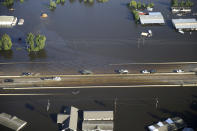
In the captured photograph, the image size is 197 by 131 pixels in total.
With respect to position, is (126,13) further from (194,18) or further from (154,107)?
(154,107)

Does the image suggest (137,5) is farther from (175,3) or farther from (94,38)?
(94,38)

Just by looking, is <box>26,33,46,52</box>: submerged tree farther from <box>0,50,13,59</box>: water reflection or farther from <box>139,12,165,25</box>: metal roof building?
<box>139,12,165,25</box>: metal roof building

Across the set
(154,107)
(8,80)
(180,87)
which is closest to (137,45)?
(180,87)

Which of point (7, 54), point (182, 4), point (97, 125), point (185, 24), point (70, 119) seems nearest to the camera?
point (97, 125)

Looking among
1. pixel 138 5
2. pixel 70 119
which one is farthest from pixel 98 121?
pixel 138 5

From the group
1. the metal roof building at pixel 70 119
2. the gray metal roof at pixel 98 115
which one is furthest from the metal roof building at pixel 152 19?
the metal roof building at pixel 70 119
